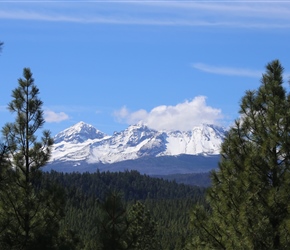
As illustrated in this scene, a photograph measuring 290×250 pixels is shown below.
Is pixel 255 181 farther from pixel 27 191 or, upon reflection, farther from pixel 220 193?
pixel 27 191

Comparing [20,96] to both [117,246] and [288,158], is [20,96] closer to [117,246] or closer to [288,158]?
[117,246]

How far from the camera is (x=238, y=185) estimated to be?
63.2 ft

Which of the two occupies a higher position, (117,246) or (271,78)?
(271,78)

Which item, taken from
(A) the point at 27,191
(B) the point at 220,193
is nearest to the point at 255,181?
(B) the point at 220,193

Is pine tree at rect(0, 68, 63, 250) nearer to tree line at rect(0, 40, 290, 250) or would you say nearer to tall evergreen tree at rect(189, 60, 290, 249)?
tree line at rect(0, 40, 290, 250)

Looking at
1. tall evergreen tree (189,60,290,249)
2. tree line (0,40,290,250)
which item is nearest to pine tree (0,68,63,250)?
tree line (0,40,290,250)

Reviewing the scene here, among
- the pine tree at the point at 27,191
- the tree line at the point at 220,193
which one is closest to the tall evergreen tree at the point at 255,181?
the tree line at the point at 220,193

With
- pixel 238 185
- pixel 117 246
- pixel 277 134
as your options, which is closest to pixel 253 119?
pixel 277 134

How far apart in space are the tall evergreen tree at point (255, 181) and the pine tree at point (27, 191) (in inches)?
258

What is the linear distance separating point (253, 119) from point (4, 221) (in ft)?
34.7

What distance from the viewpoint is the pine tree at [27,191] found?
2281 centimetres

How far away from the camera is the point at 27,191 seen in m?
23.9

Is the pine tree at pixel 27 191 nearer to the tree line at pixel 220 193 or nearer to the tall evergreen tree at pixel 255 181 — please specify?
the tree line at pixel 220 193

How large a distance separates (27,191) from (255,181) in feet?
33.4
